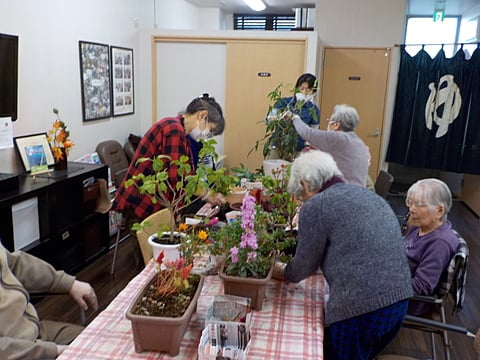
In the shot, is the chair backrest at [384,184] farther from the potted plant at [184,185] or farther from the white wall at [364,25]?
the white wall at [364,25]

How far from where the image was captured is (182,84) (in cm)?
544

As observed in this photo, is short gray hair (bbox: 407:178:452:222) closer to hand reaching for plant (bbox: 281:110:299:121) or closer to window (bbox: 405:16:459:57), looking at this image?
hand reaching for plant (bbox: 281:110:299:121)

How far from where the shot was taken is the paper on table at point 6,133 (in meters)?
3.11

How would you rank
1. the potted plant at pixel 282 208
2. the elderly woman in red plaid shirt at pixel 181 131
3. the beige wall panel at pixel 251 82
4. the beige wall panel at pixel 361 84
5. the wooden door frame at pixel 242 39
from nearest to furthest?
the potted plant at pixel 282 208 → the elderly woman in red plaid shirt at pixel 181 131 → the wooden door frame at pixel 242 39 → the beige wall panel at pixel 251 82 → the beige wall panel at pixel 361 84

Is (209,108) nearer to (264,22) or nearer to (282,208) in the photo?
(282,208)

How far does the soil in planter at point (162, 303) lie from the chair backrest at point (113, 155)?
3077 mm

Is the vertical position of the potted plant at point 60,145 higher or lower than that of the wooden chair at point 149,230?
higher

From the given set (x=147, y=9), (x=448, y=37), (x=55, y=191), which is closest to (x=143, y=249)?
(x=55, y=191)

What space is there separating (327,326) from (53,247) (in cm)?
240

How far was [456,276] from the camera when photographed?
203 centimetres

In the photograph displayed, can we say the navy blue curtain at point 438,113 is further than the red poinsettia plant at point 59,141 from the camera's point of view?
Yes

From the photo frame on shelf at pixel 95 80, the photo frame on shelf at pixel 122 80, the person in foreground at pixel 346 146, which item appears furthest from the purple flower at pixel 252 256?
the photo frame on shelf at pixel 122 80

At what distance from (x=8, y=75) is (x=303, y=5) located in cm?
558

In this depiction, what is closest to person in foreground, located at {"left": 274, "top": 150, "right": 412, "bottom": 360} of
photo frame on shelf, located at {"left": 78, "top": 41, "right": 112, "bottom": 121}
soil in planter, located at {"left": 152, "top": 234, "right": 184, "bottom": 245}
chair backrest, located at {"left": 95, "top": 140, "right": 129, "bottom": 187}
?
soil in planter, located at {"left": 152, "top": 234, "right": 184, "bottom": 245}
